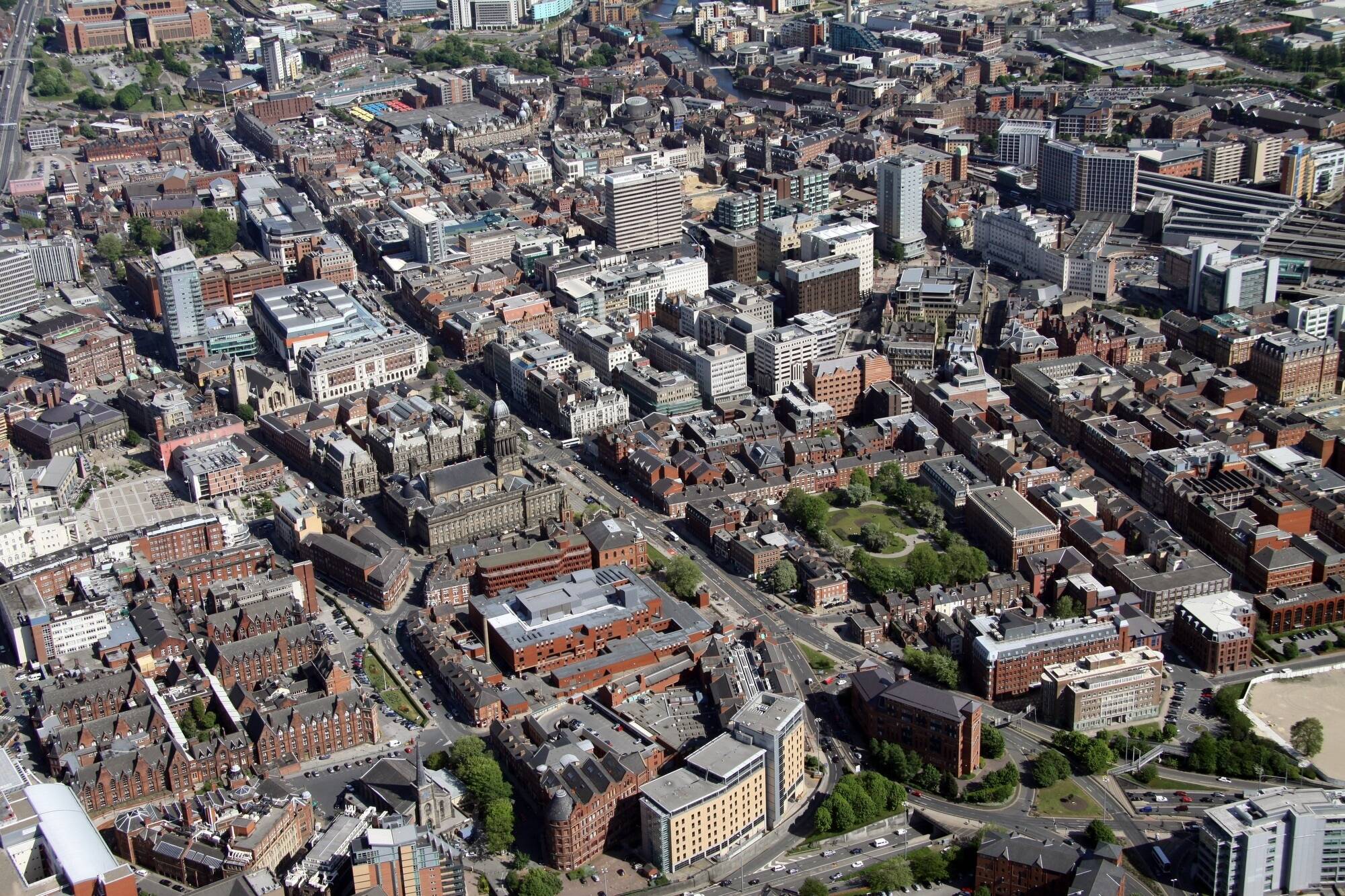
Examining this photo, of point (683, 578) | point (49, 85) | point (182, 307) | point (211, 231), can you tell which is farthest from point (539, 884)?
point (49, 85)

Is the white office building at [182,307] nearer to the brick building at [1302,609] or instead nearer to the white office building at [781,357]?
the white office building at [781,357]

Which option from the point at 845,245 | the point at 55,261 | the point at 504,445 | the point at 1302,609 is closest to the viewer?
the point at 1302,609

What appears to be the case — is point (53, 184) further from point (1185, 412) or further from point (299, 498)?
point (1185, 412)

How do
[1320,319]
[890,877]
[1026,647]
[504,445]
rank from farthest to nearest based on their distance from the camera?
[1320,319]
[504,445]
[1026,647]
[890,877]

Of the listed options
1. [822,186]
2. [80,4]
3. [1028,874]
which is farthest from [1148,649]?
[80,4]

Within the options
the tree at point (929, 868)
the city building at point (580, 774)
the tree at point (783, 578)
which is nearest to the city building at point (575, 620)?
the tree at point (783, 578)

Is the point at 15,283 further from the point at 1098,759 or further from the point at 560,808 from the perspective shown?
the point at 1098,759
